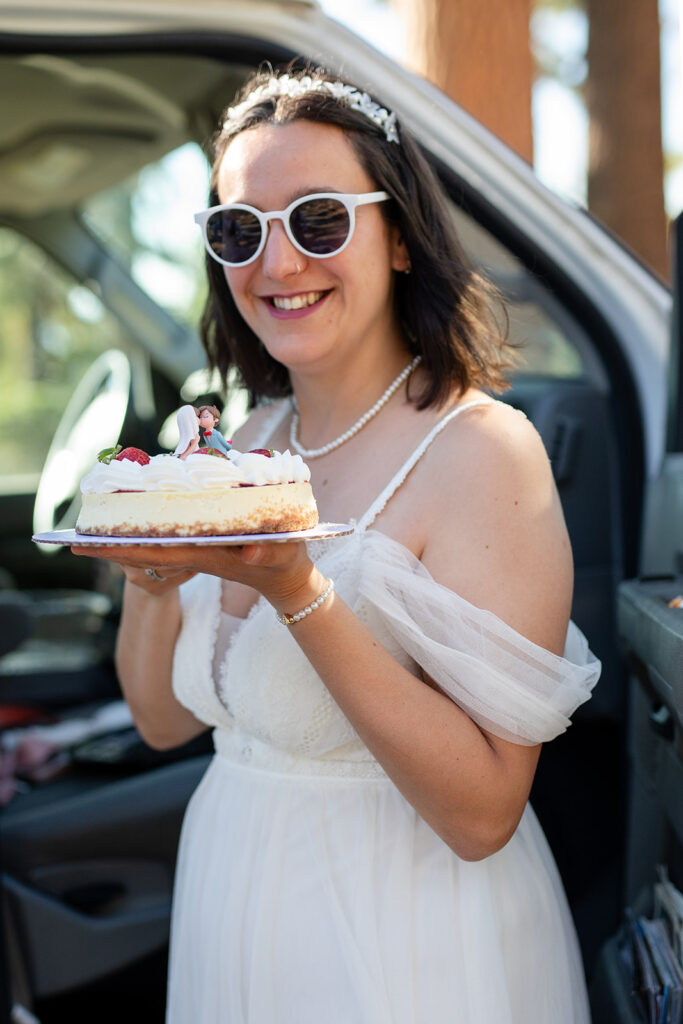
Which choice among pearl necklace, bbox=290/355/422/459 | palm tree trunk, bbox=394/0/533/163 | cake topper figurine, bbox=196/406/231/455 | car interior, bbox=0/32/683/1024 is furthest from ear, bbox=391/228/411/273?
palm tree trunk, bbox=394/0/533/163

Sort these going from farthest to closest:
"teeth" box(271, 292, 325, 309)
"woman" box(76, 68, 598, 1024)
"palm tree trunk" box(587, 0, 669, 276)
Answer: "palm tree trunk" box(587, 0, 669, 276)
"teeth" box(271, 292, 325, 309)
"woman" box(76, 68, 598, 1024)

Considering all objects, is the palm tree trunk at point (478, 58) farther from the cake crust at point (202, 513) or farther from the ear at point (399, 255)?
the cake crust at point (202, 513)

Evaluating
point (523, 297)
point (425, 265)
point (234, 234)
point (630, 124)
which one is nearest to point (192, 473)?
point (234, 234)

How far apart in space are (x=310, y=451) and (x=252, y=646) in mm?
404

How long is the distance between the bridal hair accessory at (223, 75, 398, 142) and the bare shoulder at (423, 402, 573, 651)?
550mm

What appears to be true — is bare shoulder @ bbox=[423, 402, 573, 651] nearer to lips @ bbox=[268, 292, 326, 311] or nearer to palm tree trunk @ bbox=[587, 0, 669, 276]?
lips @ bbox=[268, 292, 326, 311]

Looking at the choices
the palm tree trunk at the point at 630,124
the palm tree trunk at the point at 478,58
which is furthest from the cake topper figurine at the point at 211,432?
the palm tree trunk at the point at 630,124

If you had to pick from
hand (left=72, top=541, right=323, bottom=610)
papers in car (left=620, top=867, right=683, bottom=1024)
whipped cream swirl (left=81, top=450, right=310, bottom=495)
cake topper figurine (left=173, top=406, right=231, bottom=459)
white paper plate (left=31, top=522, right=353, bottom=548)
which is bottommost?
papers in car (left=620, top=867, right=683, bottom=1024)

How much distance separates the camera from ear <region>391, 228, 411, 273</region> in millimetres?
1772

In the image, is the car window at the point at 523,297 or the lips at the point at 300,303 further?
the car window at the point at 523,297

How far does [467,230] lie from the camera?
2.40 meters

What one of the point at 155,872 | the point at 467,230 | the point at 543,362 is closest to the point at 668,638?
the point at 467,230

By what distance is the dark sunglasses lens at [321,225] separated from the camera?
1.62 m

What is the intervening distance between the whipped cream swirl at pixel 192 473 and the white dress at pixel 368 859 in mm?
224
